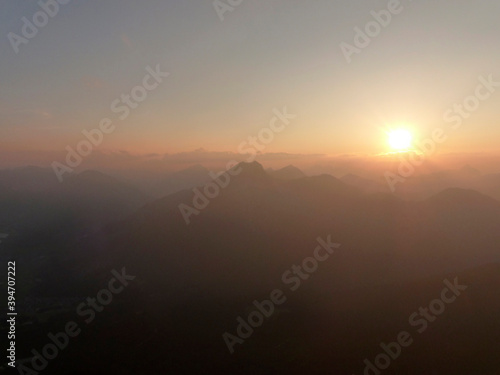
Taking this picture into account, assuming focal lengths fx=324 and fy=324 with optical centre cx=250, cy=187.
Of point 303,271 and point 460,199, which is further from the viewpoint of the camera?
point 460,199

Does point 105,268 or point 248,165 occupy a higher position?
point 248,165

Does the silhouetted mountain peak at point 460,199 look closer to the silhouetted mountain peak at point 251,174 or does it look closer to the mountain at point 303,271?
the mountain at point 303,271

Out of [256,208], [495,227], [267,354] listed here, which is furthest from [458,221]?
[267,354]

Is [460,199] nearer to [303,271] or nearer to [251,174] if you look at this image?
[251,174]

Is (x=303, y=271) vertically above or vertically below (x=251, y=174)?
below

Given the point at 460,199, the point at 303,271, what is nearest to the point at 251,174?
the point at 303,271

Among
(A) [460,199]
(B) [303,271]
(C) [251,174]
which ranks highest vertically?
(C) [251,174]

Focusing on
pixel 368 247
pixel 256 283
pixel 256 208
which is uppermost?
pixel 256 208

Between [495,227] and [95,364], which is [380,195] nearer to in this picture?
[495,227]

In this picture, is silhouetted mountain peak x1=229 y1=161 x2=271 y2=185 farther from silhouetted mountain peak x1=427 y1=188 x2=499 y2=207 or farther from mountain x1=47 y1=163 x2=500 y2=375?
silhouetted mountain peak x1=427 y1=188 x2=499 y2=207

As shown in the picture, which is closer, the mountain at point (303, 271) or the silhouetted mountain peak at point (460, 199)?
the mountain at point (303, 271)

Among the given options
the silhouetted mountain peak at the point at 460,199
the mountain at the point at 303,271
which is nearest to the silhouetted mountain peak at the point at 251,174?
the mountain at the point at 303,271
